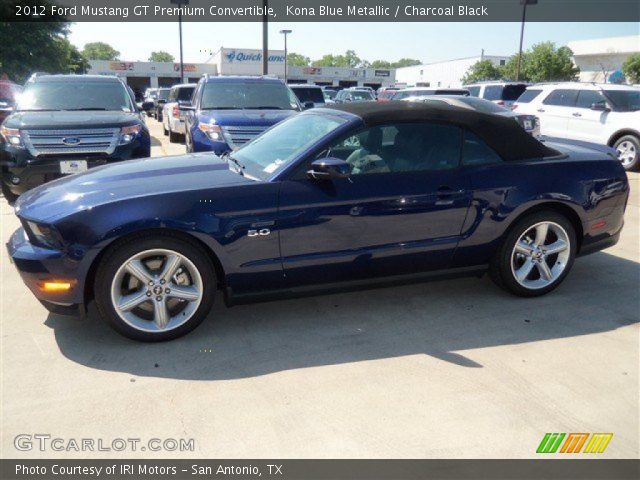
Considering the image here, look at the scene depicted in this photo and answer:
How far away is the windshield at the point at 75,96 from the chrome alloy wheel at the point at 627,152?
1000 cm

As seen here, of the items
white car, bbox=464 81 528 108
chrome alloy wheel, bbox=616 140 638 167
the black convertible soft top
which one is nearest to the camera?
the black convertible soft top

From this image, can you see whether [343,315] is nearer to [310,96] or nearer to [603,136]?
[603,136]

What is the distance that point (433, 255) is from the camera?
390cm

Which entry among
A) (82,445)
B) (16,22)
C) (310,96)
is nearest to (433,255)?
(82,445)

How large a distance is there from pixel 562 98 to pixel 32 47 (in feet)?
122

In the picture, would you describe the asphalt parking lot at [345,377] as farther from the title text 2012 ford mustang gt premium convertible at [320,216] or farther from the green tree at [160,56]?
the green tree at [160,56]

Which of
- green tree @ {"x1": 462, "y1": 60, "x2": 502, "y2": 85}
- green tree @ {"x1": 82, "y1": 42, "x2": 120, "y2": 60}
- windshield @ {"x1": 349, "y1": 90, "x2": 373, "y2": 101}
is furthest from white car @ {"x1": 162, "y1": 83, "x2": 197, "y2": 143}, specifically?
green tree @ {"x1": 82, "y1": 42, "x2": 120, "y2": 60}

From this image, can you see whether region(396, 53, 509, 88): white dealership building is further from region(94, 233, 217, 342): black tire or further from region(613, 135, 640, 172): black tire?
region(94, 233, 217, 342): black tire

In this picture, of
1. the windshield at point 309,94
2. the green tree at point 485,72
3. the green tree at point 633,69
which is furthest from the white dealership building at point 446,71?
the windshield at point 309,94

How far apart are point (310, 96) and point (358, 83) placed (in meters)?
63.0

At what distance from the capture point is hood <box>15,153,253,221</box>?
131 inches

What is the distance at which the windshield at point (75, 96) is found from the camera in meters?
7.25

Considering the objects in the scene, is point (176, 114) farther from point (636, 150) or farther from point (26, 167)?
point (636, 150)

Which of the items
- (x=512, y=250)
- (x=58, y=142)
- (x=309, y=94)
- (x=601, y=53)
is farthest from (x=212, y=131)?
(x=601, y=53)
